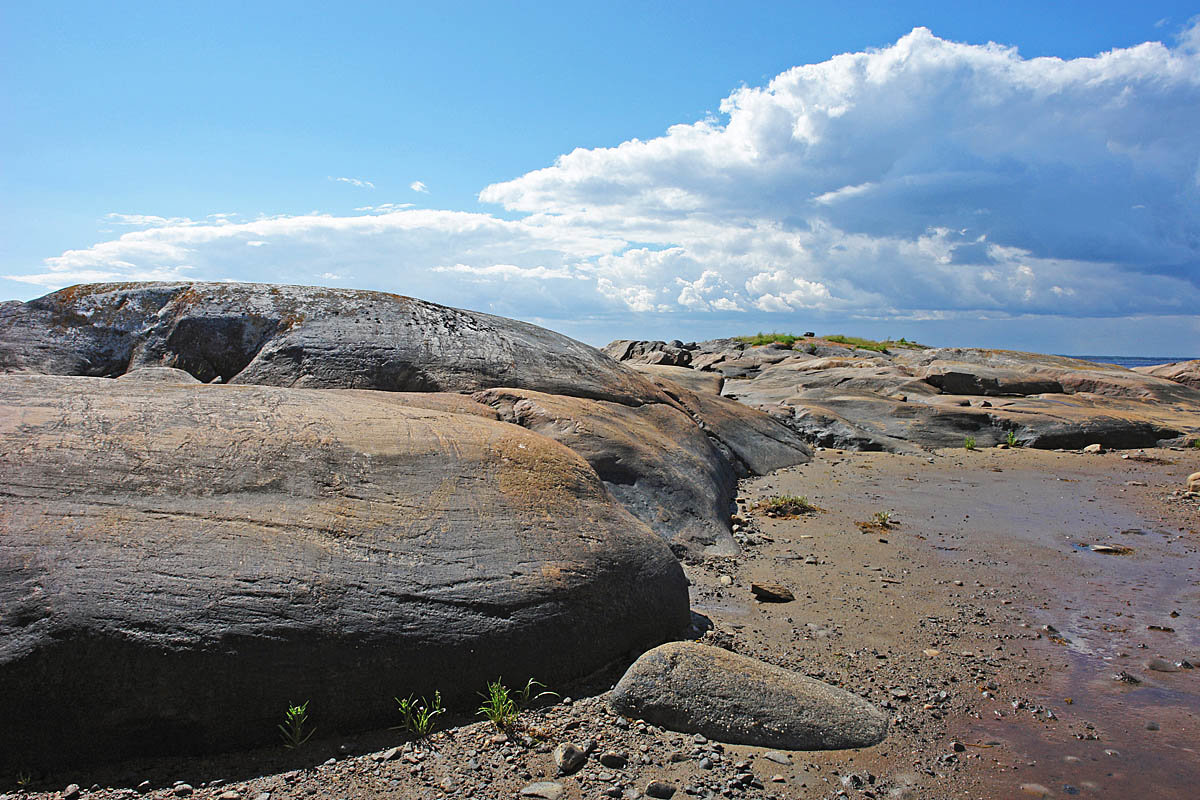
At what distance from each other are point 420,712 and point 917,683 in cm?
287

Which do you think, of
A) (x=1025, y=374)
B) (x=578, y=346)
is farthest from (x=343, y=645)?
(x=1025, y=374)

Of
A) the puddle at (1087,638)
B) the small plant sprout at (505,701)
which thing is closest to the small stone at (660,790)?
the small plant sprout at (505,701)

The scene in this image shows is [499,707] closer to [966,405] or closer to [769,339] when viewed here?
[966,405]

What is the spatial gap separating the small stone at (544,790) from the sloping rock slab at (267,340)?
14.9ft

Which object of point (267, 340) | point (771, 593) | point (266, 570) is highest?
point (267, 340)

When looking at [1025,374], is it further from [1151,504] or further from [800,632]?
[800,632]

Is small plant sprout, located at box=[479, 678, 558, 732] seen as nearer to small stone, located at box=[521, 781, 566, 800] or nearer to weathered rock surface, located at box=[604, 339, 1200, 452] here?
small stone, located at box=[521, 781, 566, 800]

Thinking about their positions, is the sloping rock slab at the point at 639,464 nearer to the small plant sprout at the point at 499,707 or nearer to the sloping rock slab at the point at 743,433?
the small plant sprout at the point at 499,707

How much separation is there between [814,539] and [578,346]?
3.76m

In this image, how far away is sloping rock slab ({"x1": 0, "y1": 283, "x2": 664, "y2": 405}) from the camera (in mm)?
7195

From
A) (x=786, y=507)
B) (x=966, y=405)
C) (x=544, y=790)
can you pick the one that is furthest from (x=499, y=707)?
(x=966, y=405)

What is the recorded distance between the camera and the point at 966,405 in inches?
595

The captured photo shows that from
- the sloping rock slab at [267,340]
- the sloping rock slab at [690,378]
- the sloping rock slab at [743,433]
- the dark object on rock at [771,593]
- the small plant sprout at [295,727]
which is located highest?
the sloping rock slab at [267,340]

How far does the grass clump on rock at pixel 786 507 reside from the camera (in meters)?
8.38
